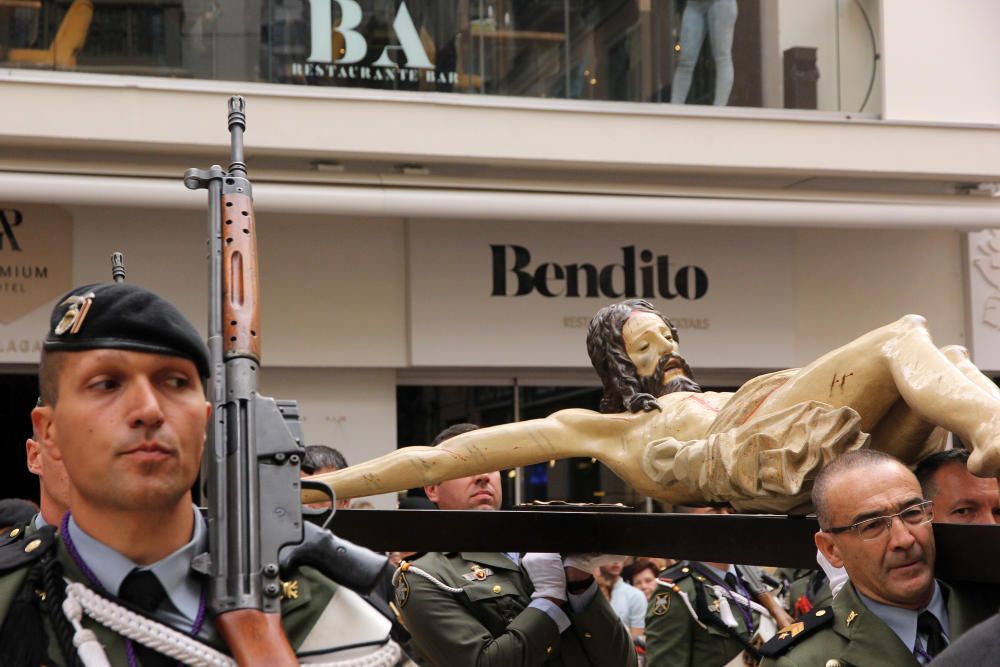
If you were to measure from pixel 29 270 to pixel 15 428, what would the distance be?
1.08 meters

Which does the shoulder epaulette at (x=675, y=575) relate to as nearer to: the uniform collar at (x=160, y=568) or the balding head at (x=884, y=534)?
the balding head at (x=884, y=534)

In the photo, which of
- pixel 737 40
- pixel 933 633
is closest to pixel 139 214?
pixel 737 40

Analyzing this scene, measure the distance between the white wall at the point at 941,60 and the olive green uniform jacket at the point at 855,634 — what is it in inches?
308

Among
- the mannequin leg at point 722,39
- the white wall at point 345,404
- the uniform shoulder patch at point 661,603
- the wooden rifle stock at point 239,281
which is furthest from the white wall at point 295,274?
the wooden rifle stock at point 239,281

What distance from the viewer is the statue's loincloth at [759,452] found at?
3699 mm

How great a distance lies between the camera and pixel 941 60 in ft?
35.2

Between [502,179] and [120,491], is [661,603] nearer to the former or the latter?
[120,491]

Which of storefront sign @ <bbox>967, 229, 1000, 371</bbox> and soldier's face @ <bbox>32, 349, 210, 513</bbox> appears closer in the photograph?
soldier's face @ <bbox>32, 349, 210, 513</bbox>

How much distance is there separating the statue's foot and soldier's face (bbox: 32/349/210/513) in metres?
1.81

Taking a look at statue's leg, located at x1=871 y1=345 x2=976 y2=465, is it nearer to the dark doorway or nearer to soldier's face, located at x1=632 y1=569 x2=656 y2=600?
soldier's face, located at x1=632 y1=569 x2=656 y2=600

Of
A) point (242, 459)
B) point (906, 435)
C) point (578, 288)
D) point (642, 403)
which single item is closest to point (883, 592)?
point (906, 435)

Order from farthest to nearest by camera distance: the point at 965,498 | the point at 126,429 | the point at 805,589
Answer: the point at 805,589 → the point at 965,498 → the point at 126,429

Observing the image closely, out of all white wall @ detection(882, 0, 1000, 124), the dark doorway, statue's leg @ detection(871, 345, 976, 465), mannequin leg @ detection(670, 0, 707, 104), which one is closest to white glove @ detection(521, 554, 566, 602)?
statue's leg @ detection(871, 345, 976, 465)

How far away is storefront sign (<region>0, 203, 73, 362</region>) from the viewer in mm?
10094
